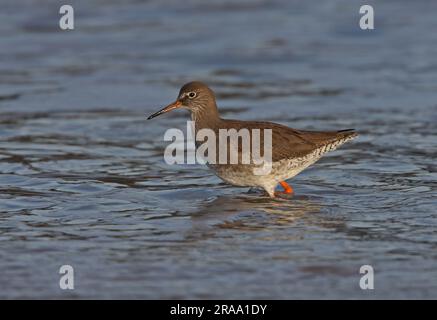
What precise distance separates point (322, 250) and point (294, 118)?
5773 millimetres

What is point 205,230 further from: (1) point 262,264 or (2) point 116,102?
(2) point 116,102

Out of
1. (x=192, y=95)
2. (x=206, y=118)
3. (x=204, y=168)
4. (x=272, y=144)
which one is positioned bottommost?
(x=204, y=168)

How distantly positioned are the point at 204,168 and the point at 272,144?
5.21 feet

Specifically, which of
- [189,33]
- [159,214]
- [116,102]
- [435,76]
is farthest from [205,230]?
[189,33]

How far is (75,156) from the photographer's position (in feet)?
38.2

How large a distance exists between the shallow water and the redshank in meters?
0.25

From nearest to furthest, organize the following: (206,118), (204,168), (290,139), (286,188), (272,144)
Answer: (272,144), (290,139), (286,188), (206,118), (204,168)

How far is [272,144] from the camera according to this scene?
32.7 feet

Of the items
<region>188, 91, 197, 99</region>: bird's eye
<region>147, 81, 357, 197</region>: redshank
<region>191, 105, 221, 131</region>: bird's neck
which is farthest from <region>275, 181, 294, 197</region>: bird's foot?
<region>188, 91, 197, 99</region>: bird's eye

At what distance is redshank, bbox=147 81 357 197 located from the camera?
9.80 meters

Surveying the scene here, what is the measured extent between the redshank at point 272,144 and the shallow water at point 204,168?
0.81ft

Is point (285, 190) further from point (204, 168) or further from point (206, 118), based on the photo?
point (204, 168)

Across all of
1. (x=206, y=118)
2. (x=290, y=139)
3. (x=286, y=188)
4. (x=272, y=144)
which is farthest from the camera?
(x=206, y=118)

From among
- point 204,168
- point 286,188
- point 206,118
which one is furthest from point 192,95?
point 286,188
